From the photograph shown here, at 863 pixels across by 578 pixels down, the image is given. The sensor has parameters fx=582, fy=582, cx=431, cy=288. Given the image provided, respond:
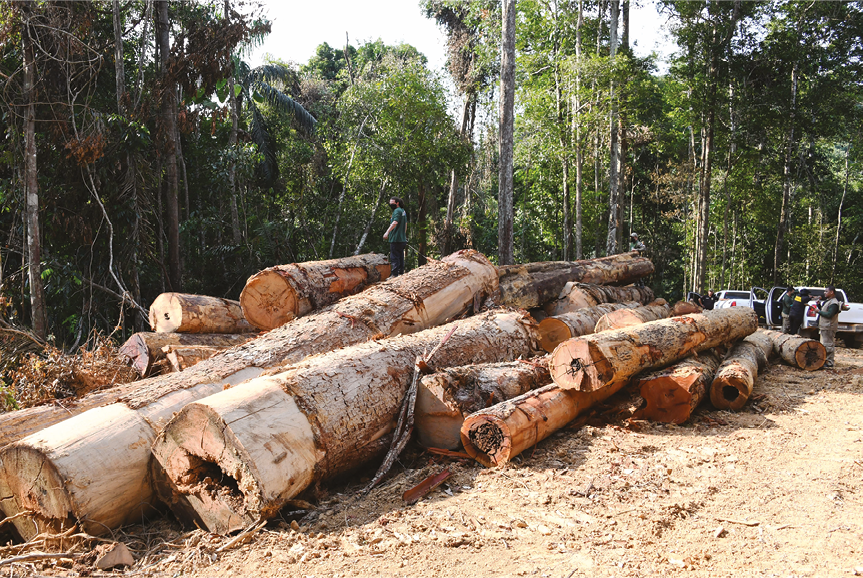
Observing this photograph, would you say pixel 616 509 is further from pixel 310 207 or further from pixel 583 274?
pixel 310 207

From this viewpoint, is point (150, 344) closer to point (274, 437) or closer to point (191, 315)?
point (191, 315)

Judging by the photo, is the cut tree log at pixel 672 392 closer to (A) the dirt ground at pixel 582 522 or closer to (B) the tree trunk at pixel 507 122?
(A) the dirt ground at pixel 582 522

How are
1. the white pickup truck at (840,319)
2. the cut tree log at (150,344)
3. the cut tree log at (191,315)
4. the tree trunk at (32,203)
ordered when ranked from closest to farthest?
the cut tree log at (150,344) → the cut tree log at (191,315) → the tree trunk at (32,203) → the white pickup truck at (840,319)

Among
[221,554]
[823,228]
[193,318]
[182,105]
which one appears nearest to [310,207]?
[182,105]

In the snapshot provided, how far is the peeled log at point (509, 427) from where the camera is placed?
495cm

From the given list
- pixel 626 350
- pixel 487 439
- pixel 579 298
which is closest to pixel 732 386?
pixel 626 350

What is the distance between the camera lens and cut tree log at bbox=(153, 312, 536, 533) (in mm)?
3967

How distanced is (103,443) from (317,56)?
3440 centimetres

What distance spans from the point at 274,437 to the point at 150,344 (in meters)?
3.91

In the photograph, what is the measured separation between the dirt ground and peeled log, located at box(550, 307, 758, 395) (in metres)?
0.63

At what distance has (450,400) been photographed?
17.4ft

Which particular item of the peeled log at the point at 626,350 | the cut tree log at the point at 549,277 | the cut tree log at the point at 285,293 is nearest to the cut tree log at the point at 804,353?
the peeled log at the point at 626,350

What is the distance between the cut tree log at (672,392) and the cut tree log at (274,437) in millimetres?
2791

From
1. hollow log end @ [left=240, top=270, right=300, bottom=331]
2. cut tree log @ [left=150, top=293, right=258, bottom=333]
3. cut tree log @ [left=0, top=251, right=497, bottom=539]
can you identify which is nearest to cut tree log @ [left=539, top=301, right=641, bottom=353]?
cut tree log @ [left=0, top=251, right=497, bottom=539]
